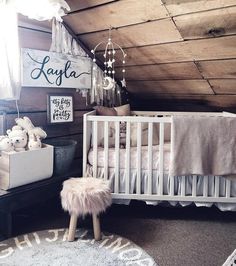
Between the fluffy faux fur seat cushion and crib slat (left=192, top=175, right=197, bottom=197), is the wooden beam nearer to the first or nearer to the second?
the fluffy faux fur seat cushion

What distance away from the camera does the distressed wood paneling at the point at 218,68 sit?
86.2 inches

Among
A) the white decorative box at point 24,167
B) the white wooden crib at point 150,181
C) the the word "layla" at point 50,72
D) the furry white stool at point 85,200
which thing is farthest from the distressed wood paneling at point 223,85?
the white decorative box at point 24,167

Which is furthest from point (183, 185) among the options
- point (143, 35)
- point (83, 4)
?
point (83, 4)

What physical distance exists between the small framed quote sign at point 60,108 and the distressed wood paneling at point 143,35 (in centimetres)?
55

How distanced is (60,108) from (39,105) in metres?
0.21

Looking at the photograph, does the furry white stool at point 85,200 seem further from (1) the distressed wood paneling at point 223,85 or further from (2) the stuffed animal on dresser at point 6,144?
(1) the distressed wood paneling at point 223,85

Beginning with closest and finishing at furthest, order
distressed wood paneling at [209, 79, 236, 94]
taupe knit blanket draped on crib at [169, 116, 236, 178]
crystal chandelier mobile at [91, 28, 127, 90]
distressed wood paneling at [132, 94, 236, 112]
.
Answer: taupe knit blanket draped on crib at [169, 116, 236, 178] → distressed wood paneling at [209, 79, 236, 94] → crystal chandelier mobile at [91, 28, 127, 90] → distressed wood paneling at [132, 94, 236, 112]

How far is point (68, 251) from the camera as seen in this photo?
5.76 ft

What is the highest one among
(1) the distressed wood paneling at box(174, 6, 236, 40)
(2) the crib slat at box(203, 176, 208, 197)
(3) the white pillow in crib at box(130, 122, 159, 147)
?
(1) the distressed wood paneling at box(174, 6, 236, 40)

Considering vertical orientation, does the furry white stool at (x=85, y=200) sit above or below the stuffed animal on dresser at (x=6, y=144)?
below

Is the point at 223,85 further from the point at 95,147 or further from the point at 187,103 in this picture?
the point at 95,147

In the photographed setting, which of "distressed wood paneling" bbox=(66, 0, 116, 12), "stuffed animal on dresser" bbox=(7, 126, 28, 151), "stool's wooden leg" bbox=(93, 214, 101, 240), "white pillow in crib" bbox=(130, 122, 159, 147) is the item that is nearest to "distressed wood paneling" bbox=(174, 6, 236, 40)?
"distressed wood paneling" bbox=(66, 0, 116, 12)

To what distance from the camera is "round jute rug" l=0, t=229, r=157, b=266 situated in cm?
165

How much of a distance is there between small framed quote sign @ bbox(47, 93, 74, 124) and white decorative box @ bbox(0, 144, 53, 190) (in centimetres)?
47
